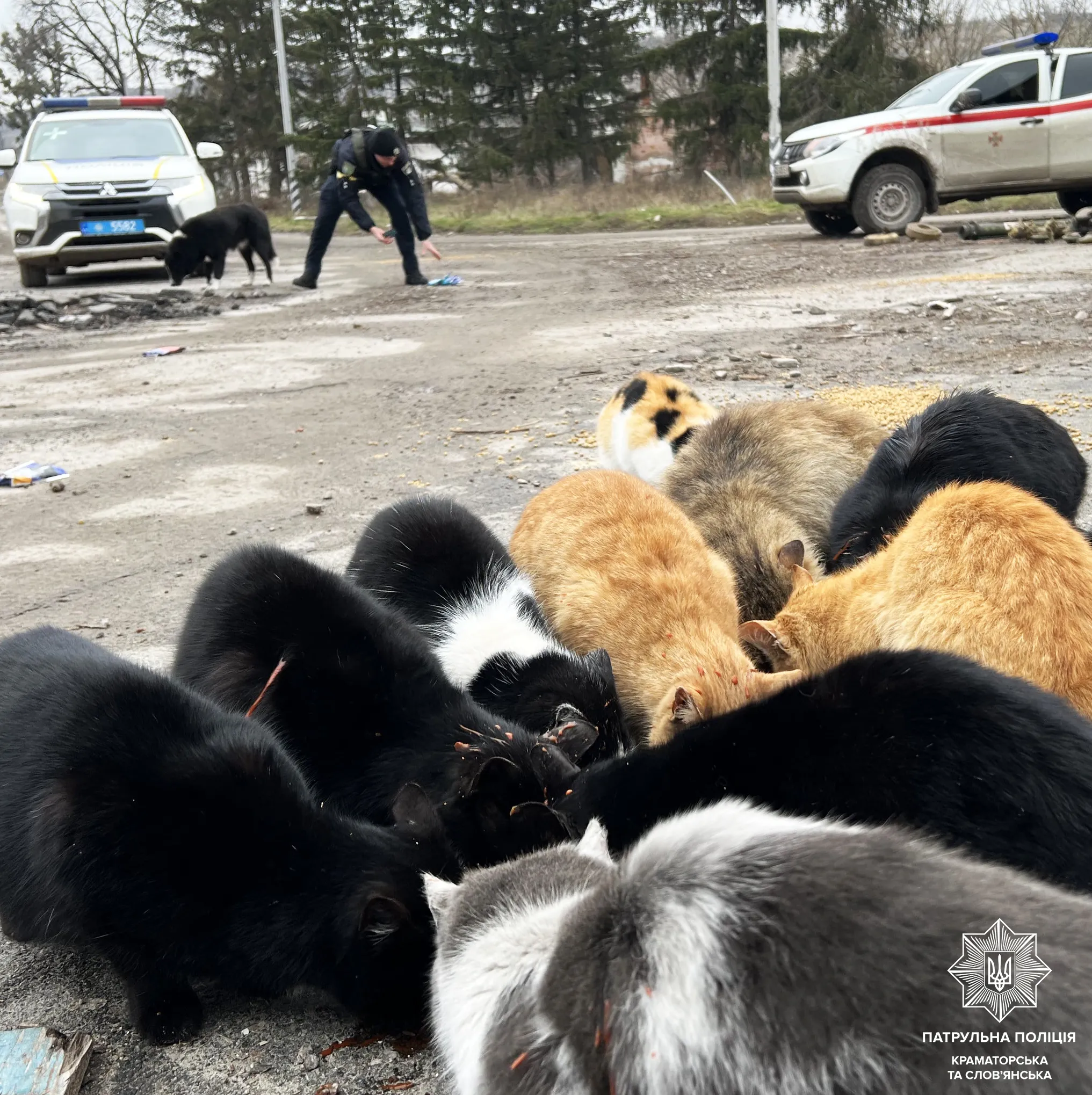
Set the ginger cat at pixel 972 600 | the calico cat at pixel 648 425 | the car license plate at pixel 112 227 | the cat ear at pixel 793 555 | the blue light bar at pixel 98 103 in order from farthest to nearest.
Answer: the blue light bar at pixel 98 103 → the car license plate at pixel 112 227 → the calico cat at pixel 648 425 → the cat ear at pixel 793 555 → the ginger cat at pixel 972 600

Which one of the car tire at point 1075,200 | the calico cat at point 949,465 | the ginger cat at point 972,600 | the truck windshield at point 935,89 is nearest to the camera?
the ginger cat at point 972,600

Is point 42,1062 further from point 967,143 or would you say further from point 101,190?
point 967,143

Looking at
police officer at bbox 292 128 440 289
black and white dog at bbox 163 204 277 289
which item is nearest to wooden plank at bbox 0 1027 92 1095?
police officer at bbox 292 128 440 289

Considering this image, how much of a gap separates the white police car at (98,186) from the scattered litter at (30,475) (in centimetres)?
1063

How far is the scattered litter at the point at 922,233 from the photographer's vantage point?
16.3 metres

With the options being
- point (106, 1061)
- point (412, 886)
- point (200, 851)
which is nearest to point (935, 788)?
point (412, 886)

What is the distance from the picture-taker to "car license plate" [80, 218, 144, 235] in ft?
54.7

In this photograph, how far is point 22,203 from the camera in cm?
1636

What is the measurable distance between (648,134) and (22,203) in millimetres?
30120

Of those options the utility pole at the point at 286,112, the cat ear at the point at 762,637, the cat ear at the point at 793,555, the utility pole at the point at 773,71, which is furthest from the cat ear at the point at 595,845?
the utility pole at the point at 286,112

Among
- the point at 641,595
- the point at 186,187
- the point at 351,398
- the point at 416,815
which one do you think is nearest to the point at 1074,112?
the point at 351,398

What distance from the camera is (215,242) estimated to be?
17.9m

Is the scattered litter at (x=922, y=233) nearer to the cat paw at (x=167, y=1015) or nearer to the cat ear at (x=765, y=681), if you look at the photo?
the cat ear at (x=765, y=681)

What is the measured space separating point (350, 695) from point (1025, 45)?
18664 mm
